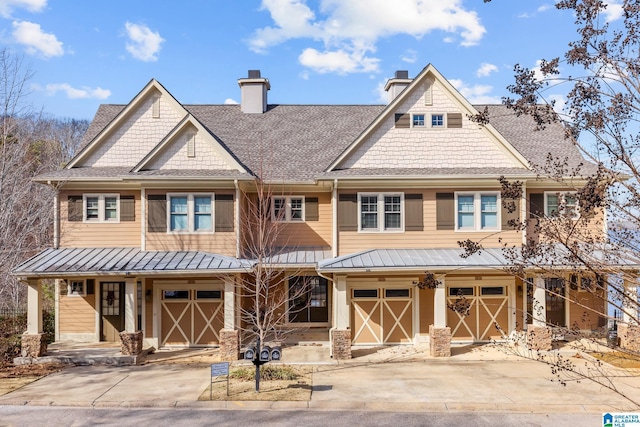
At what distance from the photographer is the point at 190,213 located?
57.5 feet

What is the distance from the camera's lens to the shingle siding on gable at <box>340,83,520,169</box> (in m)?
18.1

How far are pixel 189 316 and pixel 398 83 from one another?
1585 centimetres

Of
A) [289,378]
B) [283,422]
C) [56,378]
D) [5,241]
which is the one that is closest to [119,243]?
[5,241]

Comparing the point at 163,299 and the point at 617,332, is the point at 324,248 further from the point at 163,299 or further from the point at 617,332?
the point at 617,332

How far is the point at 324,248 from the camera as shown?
19.0m

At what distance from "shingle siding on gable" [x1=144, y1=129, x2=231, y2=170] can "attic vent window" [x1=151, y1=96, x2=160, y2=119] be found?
102 inches

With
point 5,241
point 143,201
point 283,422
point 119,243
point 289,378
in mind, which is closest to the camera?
point 283,422

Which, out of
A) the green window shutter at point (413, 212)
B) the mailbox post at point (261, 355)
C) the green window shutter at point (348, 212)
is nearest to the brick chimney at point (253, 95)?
the green window shutter at point (348, 212)

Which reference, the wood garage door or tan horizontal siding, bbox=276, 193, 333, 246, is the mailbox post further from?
tan horizontal siding, bbox=276, 193, 333, 246

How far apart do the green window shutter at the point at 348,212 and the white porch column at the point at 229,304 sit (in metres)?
4.65

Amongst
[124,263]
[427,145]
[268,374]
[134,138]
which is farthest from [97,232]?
[427,145]

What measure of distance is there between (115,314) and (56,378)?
16.2 feet

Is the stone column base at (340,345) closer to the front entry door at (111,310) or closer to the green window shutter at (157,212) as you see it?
the green window shutter at (157,212)

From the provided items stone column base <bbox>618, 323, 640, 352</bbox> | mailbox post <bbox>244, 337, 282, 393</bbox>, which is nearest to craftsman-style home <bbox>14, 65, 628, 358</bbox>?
stone column base <bbox>618, 323, 640, 352</bbox>
